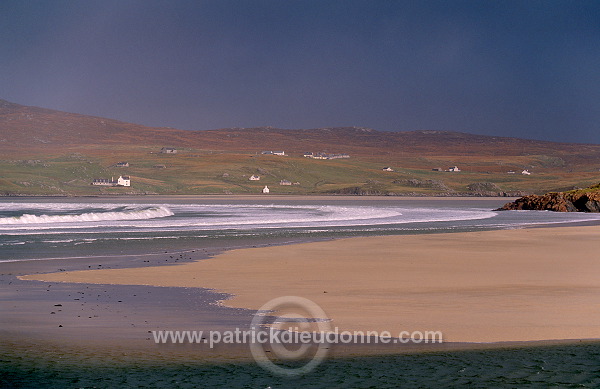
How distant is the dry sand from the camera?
1212 centimetres

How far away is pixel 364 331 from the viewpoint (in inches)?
451

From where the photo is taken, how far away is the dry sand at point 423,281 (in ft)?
39.8

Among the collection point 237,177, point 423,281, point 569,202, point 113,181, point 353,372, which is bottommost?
point 353,372

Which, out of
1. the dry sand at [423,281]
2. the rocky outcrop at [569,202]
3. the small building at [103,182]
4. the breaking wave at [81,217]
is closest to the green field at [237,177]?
the small building at [103,182]

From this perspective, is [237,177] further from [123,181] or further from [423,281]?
[423,281]

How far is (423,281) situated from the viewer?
17.3 meters

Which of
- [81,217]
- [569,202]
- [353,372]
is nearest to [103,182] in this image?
[569,202]

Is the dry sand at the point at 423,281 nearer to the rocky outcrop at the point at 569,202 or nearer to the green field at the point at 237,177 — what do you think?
the rocky outcrop at the point at 569,202

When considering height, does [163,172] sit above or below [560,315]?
above

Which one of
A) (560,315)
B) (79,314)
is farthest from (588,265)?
(79,314)

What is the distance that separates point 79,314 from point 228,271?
6.58 metres

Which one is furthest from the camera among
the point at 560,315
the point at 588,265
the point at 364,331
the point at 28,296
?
the point at 588,265

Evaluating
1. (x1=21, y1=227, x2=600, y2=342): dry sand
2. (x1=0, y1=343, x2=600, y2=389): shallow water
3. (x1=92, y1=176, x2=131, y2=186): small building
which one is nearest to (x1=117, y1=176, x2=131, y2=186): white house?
(x1=92, y1=176, x2=131, y2=186): small building

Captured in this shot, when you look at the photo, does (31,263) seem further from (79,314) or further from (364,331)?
(364,331)
